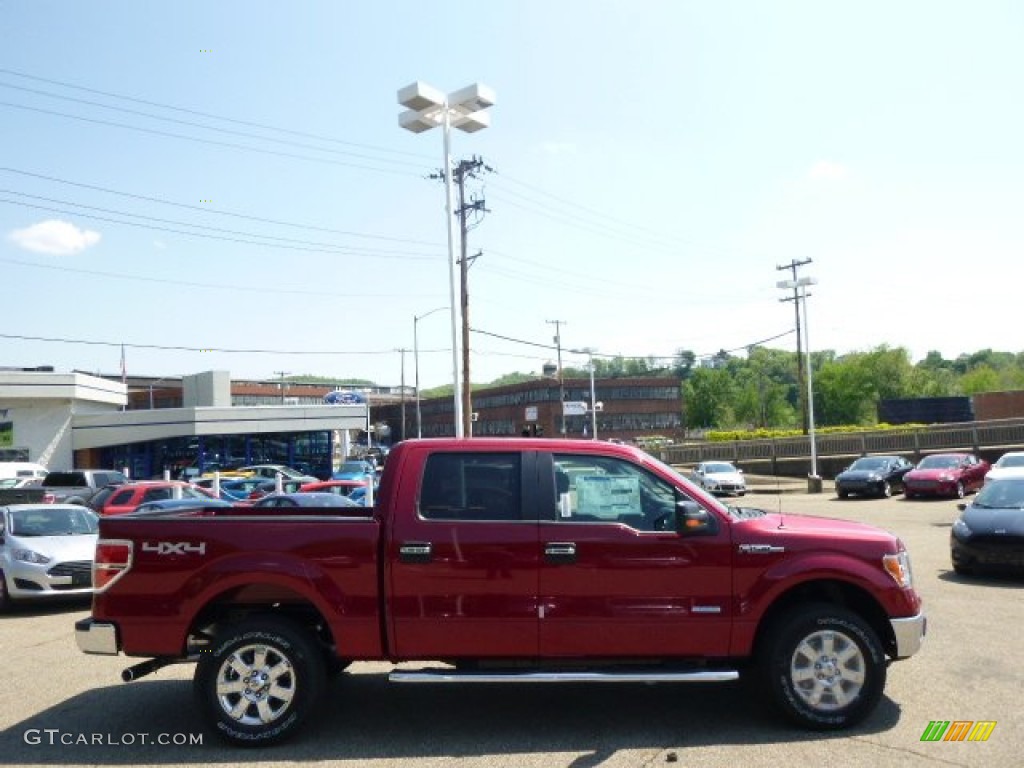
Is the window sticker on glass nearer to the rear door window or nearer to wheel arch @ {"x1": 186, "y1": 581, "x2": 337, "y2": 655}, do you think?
the rear door window

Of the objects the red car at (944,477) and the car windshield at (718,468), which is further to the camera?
the car windshield at (718,468)

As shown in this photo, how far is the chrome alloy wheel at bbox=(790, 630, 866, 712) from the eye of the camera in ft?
18.3

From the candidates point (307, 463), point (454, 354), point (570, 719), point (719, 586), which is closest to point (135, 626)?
point (570, 719)

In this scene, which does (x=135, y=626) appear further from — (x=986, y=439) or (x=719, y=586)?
(x=986, y=439)

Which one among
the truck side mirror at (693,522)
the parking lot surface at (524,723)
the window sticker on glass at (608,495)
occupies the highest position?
the window sticker on glass at (608,495)

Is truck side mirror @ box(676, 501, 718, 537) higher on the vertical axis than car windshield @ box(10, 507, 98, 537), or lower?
higher

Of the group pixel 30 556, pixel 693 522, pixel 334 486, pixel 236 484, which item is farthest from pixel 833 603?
pixel 236 484

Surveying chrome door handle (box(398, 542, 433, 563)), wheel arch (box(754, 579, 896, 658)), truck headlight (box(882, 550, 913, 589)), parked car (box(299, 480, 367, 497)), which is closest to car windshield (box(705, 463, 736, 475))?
parked car (box(299, 480, 367, 497))

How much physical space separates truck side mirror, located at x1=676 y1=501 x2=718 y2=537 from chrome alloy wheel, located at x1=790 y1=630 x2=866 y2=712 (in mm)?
973

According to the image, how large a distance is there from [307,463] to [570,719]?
4560 centimetres

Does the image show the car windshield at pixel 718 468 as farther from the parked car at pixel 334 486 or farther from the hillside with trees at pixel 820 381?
the hillside with trees at pixel 820 381

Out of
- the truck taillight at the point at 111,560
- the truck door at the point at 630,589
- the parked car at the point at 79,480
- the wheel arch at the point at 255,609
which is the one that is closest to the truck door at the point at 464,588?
the truck door at the point at 630,589

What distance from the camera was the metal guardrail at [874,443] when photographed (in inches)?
1389

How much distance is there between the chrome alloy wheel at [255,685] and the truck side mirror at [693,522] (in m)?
2.67
